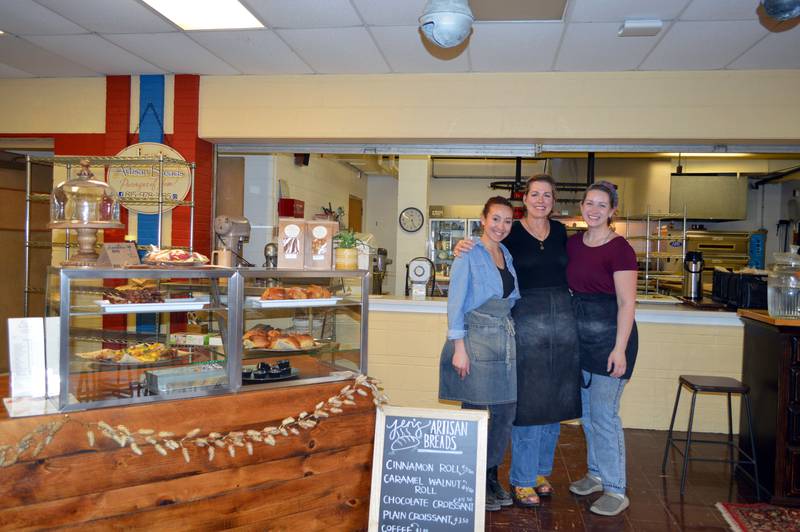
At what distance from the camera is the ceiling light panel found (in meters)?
3.75

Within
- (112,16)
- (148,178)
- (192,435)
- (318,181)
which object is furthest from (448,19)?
(318,181)

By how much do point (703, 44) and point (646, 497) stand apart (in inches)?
123

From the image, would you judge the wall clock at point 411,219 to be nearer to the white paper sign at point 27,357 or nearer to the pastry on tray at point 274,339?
the pastry on tray at point 274,339

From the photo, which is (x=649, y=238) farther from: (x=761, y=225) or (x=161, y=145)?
(x=161, y=145)

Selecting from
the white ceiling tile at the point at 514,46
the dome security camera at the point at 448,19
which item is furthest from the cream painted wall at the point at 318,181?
the dome security camera at the point at 448,19

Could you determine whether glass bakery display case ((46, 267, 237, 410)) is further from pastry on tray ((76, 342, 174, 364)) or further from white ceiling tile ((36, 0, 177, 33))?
white ceiling tile ((36, 0, 177, 33))

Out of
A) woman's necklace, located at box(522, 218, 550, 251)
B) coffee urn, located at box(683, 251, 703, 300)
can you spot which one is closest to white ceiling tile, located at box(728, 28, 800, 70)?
Result: coffee urn, located at box(683, 251, 703, 300)

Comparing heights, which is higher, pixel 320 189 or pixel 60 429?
pixel 320 189

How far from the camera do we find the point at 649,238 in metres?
8.91

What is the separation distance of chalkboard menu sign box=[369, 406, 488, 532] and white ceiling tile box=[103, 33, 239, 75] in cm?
337

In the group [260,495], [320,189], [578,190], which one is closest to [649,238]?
[578,190]

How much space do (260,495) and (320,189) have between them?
696 cm

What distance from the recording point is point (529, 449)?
336 centimetres

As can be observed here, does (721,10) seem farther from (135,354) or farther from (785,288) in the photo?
(135,354)
